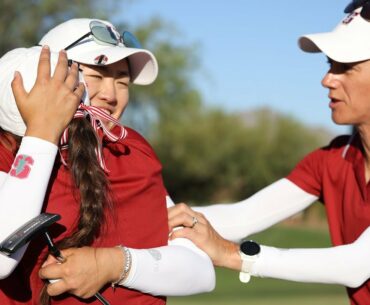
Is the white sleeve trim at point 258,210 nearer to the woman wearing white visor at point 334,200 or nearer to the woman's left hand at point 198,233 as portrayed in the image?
the woman wearing white visor at point 334,200

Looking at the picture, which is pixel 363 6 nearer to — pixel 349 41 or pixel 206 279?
pixel 349 41

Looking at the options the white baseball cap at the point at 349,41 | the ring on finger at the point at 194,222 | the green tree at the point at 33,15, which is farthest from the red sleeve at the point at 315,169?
the green tree at the point at 33,15

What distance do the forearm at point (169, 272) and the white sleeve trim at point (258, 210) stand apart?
111 centimetres

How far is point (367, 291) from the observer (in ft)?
11.6

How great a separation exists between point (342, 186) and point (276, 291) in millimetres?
12466

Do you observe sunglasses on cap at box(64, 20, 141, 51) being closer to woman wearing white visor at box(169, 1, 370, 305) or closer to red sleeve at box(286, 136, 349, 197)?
woman wearing white visor at box(169, 1, 370, 305)

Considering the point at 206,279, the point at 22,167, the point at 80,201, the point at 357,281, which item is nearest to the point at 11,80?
the point at 22,167

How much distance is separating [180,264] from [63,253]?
1.29ft

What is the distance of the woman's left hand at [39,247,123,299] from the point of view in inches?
91.9

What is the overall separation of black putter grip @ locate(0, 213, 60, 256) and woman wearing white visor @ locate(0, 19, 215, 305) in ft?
0.11

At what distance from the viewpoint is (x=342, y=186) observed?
3.78 m

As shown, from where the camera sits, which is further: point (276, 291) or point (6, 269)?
point (276, 291)

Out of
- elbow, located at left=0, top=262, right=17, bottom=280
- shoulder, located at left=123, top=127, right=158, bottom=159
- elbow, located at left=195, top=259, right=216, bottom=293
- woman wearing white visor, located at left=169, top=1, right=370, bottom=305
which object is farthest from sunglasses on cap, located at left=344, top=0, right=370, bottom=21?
elbow, located at left=0, top=262, right=17, bottom=280

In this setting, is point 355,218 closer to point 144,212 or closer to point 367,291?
point 367,291
